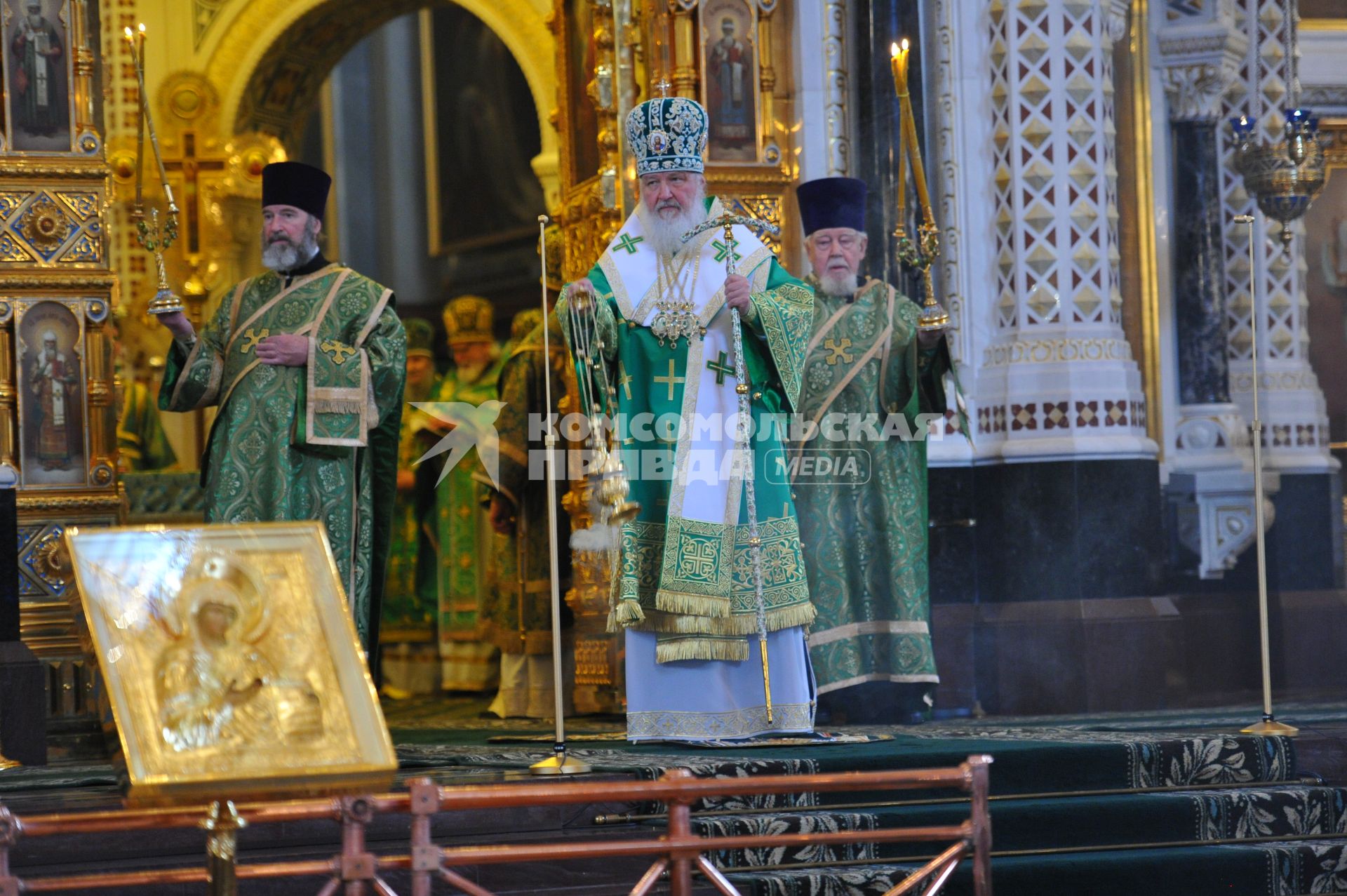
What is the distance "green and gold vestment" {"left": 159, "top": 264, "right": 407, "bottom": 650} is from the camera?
6898 mm

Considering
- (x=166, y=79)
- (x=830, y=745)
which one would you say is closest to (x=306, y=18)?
(x=166, y=79)

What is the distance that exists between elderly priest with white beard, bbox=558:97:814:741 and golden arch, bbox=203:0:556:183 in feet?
16.9

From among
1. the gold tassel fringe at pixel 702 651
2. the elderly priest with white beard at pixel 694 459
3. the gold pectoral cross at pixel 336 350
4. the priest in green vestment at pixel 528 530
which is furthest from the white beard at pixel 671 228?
the priest in green vestment at pixel 528 530

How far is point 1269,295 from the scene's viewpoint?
10023 mm

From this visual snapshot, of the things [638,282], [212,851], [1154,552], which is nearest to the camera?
[212,851]

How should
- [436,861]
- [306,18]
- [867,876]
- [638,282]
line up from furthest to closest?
[306,18]
[638,282]
[867,876]
[436,861]

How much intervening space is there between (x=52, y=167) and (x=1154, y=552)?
5.19 metres

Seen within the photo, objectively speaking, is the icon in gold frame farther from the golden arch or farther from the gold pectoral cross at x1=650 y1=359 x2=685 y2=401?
the golden arch

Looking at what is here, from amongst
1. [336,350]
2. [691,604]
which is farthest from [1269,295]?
[336,350]

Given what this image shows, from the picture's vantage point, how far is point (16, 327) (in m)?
7.33

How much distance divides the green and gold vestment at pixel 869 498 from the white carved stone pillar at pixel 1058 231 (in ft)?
3.57

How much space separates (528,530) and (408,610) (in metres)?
2.04

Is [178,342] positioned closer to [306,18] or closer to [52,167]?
[52,167]

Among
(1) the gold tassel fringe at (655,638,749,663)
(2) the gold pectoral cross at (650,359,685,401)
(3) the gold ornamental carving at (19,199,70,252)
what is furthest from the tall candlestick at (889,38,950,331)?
(3) the gold ornamental carving at (19,199,70,252)
